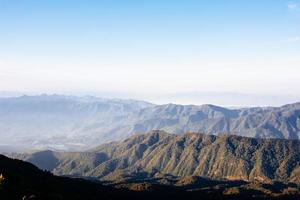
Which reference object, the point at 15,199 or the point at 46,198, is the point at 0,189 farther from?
the point at 46,198

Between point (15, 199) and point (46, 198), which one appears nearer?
point (15, 199)

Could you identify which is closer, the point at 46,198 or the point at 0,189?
the point at 0,189

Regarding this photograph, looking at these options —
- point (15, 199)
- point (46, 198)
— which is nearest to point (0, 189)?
point (15, 199)
